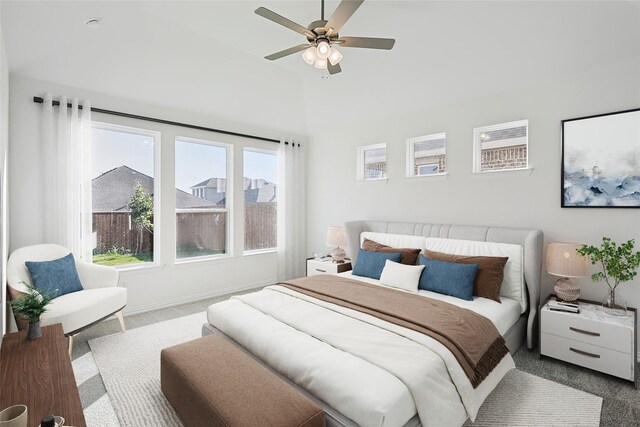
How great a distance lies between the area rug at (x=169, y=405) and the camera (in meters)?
2.08

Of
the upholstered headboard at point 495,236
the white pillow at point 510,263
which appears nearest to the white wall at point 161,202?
the upholstered headboard at point 495,236

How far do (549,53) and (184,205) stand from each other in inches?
181

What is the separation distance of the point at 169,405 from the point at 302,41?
3.58 metres

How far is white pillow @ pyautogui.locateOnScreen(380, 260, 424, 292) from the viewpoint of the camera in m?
3.17

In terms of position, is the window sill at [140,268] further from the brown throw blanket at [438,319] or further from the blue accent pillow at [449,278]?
the blue accent pillow at [449,278]

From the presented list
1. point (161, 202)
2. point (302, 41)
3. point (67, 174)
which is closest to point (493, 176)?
point (302, 41)

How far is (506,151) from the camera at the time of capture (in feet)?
11.8

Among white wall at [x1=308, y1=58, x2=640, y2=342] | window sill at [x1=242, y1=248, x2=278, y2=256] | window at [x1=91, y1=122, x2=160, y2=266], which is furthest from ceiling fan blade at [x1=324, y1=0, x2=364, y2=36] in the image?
window sill at [x1=242, y1=248, x2=278, y2=256]

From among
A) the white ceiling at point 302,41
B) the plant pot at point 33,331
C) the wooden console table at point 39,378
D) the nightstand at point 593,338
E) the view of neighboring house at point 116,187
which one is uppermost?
the white ceiling at point 302,41

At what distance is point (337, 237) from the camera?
4723 mm

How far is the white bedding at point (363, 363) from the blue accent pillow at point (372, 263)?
1.16m

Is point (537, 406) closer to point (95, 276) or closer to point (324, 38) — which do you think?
point (324, 38)

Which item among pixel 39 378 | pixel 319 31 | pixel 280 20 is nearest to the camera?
pixel 39 378

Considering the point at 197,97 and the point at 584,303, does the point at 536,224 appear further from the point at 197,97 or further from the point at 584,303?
the point at 197,97
